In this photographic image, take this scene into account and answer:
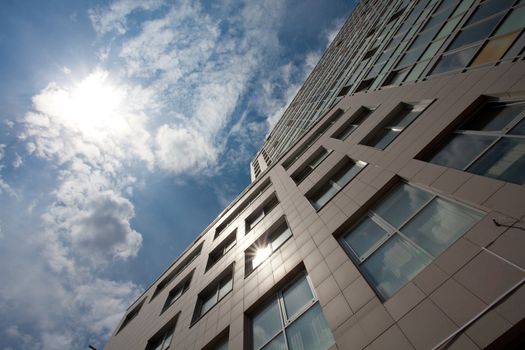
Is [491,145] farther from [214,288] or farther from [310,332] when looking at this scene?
[214,288]

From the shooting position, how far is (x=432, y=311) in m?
5.25

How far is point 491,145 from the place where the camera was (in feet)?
24.2

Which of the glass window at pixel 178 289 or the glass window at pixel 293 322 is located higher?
the glass window at pixel 178 289

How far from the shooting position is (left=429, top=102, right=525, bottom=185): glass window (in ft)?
21.3

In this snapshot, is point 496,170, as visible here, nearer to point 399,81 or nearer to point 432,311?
point 432,311

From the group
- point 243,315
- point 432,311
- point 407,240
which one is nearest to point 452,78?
point 407,240

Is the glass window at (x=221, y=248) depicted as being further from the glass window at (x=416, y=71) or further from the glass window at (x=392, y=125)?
the glass window at (x=416, y=71)

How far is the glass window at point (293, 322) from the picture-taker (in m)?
7.73

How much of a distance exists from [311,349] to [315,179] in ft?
28.6

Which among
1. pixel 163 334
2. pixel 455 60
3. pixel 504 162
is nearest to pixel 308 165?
pixel 455 60

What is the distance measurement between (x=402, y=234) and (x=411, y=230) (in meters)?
0.25

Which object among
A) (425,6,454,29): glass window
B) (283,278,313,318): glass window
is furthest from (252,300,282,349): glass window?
(425,6,454,29): glass window

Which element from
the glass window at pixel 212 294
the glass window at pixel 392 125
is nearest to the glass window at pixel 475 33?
the glass window at pixel 392 125

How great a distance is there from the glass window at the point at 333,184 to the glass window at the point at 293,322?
4.64 metres
